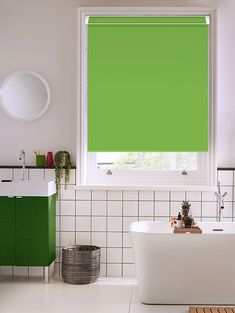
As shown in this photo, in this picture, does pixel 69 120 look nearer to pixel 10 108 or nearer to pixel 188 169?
pixel 10 108

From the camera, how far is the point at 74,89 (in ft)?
18.9

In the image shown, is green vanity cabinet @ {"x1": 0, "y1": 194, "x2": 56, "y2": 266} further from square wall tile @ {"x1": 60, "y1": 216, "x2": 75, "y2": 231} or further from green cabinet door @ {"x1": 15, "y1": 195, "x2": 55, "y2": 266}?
square wall tile @ {"x1": 60, "y1": 216, "x2": 75, "y2": 231}

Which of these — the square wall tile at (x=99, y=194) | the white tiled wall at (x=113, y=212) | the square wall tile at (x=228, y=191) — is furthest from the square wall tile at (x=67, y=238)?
the square wall tile at (x=228, y=191)

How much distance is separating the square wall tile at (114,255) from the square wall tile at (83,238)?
8.7 inches

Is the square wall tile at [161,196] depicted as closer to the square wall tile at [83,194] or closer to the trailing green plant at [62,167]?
the square wall tile at [83,194]

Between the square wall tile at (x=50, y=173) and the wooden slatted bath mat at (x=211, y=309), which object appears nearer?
the wooden slatted bath mat at (x=211, y=309)

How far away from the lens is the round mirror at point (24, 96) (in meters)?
5.77

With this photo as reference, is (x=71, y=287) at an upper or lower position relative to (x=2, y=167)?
lower

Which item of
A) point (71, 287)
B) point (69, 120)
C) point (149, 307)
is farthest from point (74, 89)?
point (149, 307)

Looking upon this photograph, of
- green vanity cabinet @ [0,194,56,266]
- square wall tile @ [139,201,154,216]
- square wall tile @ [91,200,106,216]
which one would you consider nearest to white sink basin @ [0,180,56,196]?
green vanity cabinet @ [0,194,56,266]

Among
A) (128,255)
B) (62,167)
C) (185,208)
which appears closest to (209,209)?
(185,208)

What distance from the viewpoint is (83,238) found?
5750mm

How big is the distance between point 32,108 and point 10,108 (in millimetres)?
216

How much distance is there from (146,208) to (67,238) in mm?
834
